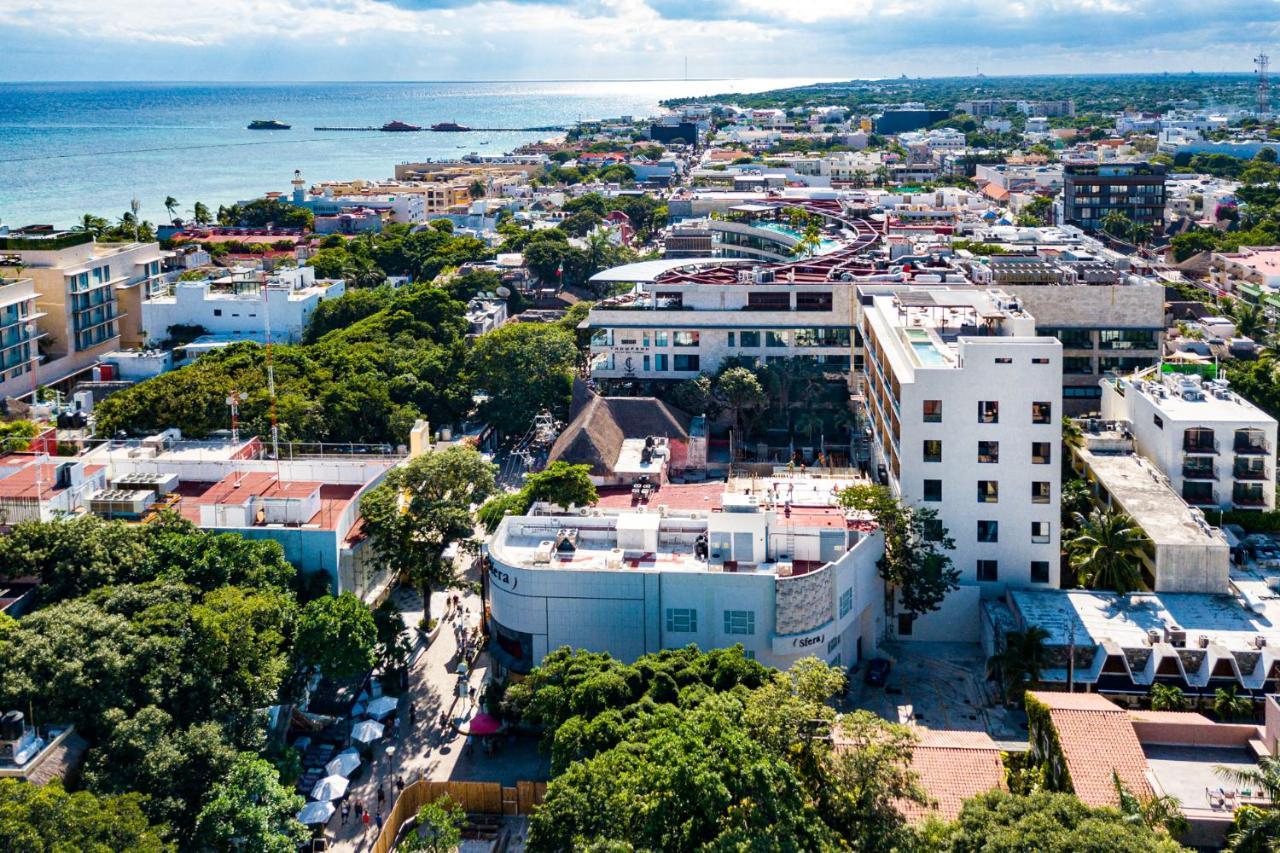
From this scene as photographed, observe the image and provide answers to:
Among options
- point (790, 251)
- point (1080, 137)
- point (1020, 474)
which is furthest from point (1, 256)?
point (1080, 137)

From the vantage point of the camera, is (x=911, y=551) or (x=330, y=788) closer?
(x=330, y=788)

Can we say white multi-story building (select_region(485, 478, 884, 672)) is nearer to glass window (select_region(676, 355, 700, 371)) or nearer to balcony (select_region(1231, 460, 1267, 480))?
balcony (select_region(1231, 460, 1267, 480))

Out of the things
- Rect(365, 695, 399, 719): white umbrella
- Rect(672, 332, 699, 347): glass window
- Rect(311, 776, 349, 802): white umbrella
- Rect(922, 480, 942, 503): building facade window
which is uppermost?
Rect(672, 332, 699, 347): glass window

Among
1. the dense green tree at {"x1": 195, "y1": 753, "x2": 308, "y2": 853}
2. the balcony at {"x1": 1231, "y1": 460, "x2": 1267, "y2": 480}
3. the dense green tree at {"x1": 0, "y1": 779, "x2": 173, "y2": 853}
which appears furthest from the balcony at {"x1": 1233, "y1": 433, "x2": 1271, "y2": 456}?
the dense green tree at {"x1": 0, "y1": 779, "x2": 173, "y2": 853}

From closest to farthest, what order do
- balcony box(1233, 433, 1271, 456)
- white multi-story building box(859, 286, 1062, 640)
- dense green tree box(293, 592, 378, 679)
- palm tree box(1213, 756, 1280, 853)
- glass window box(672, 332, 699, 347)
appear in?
palm tree box(1213, 756, 1280, 853)
dense green tree box(293, 592, 378, 679)
white multi-story building box(859, 286, 1062, 640)
balcony box(1233, 433, 1271, 456)
glass window box(672, 332, 699, 347)

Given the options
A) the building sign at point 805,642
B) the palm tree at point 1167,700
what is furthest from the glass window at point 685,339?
the palm tree at point 1167,700

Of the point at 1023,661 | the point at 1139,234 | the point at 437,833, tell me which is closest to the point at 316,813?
the point at 437,833

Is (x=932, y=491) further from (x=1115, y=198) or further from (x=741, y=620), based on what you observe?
(x=1115, y=198)
